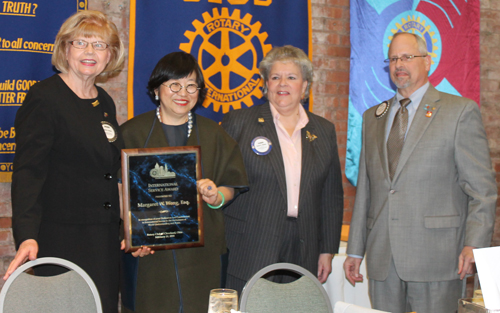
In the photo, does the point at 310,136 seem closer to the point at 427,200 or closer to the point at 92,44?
the point at 427,200

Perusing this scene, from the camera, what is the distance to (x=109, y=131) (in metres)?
2.32

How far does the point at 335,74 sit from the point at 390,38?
1.86 feet

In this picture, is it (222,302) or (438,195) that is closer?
(222,302)

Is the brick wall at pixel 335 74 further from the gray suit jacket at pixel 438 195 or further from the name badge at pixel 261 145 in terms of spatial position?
the gray suit jacket at pixel 438 195

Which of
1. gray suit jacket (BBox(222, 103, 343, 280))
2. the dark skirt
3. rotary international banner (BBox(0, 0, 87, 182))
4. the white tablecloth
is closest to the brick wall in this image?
rotary international banner (BBox(0, 0, 87, 182))

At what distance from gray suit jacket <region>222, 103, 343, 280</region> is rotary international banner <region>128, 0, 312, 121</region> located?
0.94m

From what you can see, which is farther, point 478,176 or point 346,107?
point 346,107

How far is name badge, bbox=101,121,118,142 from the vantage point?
2.31 metres

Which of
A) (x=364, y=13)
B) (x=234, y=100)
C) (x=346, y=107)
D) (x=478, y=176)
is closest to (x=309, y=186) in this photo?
(x=478, y=176)

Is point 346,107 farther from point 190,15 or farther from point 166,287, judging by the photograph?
point 166,287

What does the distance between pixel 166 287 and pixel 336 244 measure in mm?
1143

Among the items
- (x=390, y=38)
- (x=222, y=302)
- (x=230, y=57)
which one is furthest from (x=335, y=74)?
(x=222, y=302)

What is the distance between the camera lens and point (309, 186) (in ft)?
8.87

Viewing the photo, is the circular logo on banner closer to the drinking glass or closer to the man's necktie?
the man's necktie
